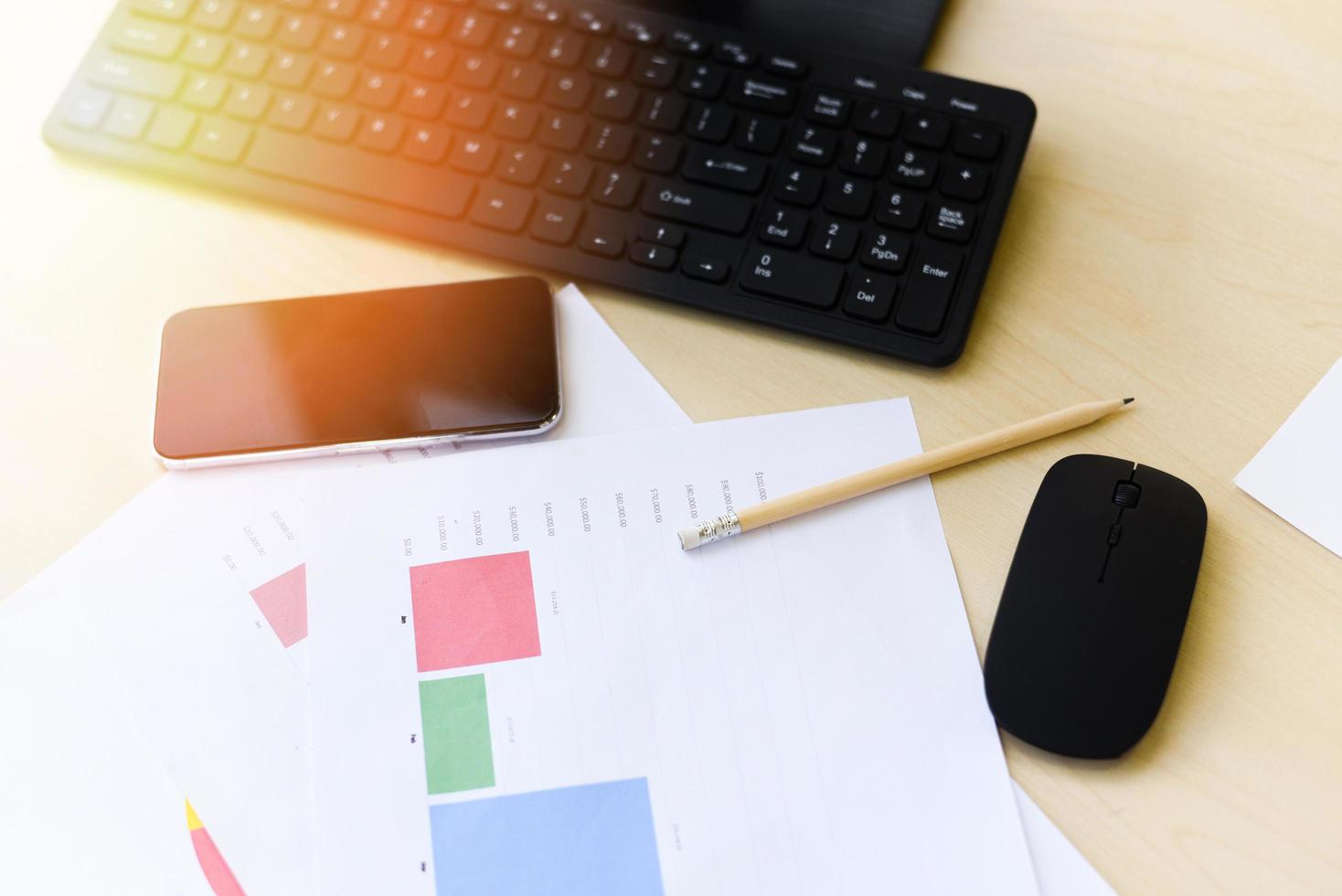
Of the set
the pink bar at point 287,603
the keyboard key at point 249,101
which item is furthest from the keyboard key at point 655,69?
the pink bar at point 287,603

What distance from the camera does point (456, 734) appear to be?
0.50 meters

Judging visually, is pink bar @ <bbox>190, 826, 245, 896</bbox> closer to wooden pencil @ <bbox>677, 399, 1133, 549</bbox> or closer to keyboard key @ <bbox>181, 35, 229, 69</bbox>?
wooden pencil @ <bbox>677, 399, 1133, 549</bbox>

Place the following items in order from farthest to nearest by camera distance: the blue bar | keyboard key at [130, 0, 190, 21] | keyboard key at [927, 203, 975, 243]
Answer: keyboard key at [130, 0, 190, 21] < keyboard key at [927, 203, 975, 243] < the blue bar

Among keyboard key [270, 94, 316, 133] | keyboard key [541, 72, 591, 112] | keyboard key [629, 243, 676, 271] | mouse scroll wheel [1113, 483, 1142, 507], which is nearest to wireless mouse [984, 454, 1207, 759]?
mouse scroll wheel [1113, 483, 1142, 507]

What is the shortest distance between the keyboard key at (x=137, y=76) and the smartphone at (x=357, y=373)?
0.48ft

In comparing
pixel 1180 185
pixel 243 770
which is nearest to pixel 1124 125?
pixel 1180 185

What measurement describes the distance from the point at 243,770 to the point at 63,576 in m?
0.13

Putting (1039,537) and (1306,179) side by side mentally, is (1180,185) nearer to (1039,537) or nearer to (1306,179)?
(1306,179)

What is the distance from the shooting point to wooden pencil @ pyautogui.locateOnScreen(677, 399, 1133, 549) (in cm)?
53

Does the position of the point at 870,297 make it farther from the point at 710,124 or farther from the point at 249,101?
the point at 249,101

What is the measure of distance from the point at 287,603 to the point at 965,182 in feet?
1.27

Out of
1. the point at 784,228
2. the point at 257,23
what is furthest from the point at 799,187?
the point at 257,23

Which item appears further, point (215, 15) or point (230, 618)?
point (215, 15)

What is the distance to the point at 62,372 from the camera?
60cm
